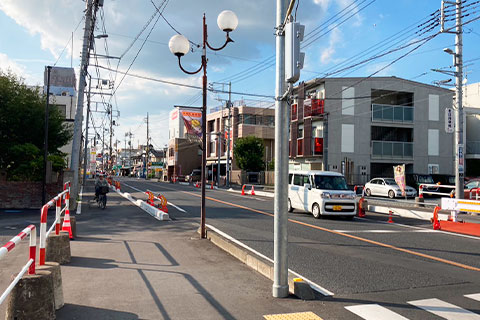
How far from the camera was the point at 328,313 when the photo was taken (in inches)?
195

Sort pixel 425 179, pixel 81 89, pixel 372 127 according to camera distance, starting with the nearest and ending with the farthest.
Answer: pixel 81 89, pixel 425 179, pixel 372 127

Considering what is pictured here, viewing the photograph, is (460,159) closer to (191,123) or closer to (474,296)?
(474,296)

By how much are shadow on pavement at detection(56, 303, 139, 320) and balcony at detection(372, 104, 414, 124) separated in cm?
3260

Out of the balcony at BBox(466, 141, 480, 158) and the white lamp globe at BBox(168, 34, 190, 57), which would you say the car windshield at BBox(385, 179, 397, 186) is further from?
the white lamp globe at BBox(168, 34, 190, 57)

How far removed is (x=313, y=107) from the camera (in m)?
34.3

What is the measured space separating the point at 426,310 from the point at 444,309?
0.27 meters

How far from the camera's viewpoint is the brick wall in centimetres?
1788

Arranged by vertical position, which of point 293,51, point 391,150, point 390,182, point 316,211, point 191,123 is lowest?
point 316,211

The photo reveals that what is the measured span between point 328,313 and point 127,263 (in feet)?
14.1

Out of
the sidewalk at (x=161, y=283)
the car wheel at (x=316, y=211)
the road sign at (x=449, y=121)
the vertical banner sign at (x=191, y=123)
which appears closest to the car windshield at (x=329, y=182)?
the car wheel at (x=316, y=211)

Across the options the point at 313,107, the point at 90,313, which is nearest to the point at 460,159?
the point at 313,107

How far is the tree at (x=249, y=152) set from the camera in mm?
47688

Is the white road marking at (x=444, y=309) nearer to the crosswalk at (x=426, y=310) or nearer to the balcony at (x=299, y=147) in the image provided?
the crosswalk at (x=426, y=310)

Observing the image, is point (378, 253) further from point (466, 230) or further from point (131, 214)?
point (131, 214)
